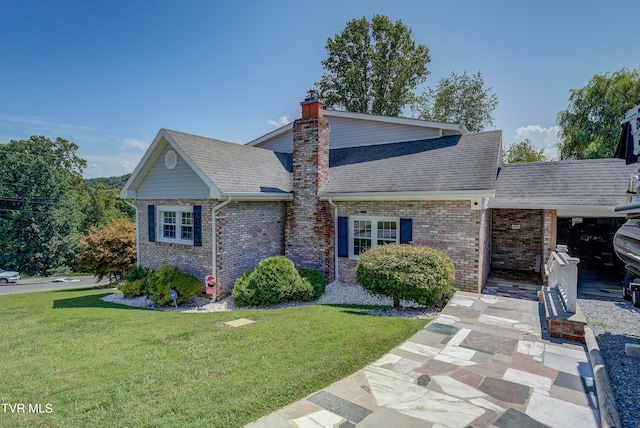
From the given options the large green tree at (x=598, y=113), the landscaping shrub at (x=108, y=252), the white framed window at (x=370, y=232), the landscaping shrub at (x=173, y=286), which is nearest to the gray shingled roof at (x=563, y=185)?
the white framed window at (x=370, y=232)

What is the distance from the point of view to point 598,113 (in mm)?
24219

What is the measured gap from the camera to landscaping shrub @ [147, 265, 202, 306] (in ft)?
33.7

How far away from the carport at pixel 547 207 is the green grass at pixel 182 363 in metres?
6.76

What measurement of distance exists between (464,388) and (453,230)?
5761 mm

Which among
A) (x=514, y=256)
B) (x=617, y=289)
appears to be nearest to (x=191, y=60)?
(x=514, y=256)

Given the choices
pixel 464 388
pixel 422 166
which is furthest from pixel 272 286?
pixel 422 166

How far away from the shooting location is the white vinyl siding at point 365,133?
1383cm

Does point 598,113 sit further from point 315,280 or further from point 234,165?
point 234,165

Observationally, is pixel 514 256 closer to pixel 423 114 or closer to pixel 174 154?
pixel 174 154

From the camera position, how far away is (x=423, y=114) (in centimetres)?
3195

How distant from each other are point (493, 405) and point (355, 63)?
3114cm

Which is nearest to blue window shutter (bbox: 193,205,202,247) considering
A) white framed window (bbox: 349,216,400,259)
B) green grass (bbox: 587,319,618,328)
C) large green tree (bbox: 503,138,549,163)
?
white framed window (bbox: 349,216,400,259)

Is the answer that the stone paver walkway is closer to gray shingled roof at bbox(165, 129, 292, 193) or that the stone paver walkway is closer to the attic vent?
gray shingled roof at bbox(165, 129, 292, 193)

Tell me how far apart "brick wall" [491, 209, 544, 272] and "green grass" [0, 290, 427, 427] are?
7.69 metres
